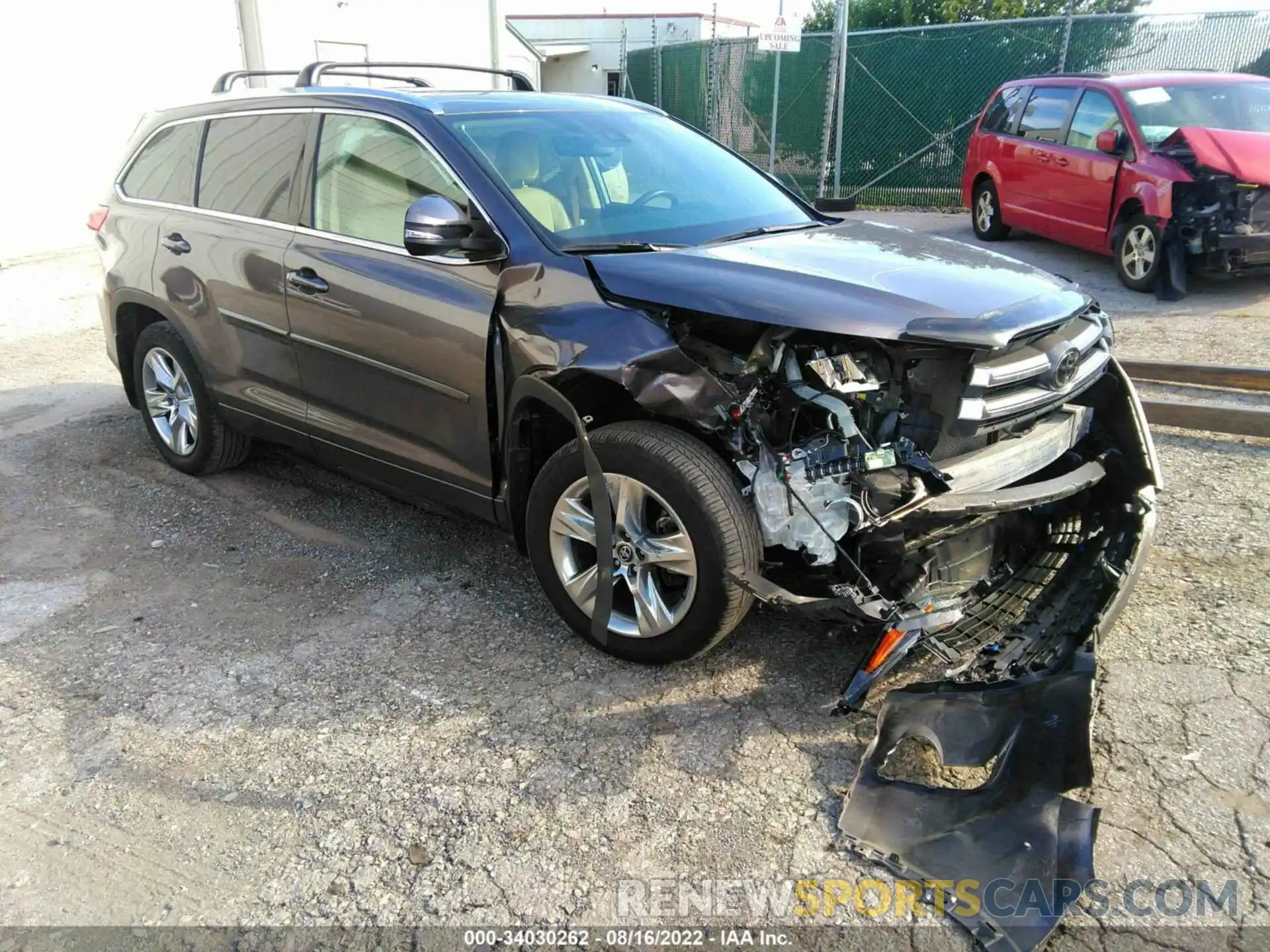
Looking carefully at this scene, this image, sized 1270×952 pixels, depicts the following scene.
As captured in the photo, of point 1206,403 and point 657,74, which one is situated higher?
point 657,74

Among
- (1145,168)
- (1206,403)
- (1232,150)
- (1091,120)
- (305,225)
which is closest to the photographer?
(305,225)

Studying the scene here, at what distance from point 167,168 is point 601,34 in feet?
90.3

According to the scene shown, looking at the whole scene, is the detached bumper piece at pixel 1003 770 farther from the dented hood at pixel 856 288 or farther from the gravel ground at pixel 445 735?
the dented hood at pixel 856 288

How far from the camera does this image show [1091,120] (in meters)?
9.18

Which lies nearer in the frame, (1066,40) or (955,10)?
(1066,40)

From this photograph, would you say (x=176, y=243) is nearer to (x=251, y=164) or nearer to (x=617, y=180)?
(x=251, y=164)

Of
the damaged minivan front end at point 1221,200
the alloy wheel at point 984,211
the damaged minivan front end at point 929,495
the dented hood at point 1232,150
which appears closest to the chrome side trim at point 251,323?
the damaged minivan front end at point 929,495

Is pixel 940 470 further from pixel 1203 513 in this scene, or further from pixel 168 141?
pixel 168 141

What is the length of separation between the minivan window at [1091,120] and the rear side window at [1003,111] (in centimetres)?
114

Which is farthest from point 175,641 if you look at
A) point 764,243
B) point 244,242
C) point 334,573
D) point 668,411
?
point 764,243

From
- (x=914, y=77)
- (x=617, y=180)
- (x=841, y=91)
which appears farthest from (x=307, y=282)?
(x=914, y=77)

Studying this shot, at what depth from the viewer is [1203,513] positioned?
4.40 metres

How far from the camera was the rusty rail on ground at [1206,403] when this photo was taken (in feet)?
16.7

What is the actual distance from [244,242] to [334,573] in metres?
1.52
